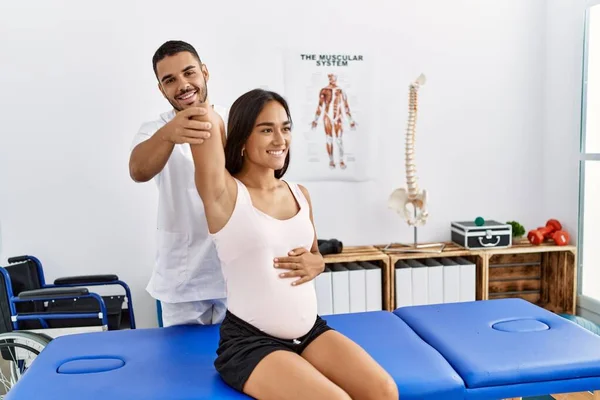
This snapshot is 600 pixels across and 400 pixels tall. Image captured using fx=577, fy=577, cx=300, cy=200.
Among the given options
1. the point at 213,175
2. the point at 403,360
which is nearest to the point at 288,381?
the point at 403,360

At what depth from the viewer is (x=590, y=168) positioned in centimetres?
346

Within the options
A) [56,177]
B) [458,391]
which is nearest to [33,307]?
[56,177]

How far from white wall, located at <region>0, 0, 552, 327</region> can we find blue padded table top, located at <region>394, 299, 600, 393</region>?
1.51m

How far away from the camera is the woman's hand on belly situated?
63.1 inches

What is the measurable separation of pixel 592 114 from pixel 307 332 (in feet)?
8.64

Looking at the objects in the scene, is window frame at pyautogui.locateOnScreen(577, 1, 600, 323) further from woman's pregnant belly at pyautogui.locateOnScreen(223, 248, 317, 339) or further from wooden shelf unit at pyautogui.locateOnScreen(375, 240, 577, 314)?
woman's pregnant belly at pyautogui.locateOnScreen(223, 248, 317, 339)

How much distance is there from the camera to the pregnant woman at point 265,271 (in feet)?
4.86

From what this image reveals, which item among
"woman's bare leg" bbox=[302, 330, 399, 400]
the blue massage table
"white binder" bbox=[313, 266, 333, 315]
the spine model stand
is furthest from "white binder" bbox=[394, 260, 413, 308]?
"woman's bare leg" bbox=[302, 330, 399, 400]

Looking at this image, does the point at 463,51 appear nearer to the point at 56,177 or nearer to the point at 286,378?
the point at 56,177

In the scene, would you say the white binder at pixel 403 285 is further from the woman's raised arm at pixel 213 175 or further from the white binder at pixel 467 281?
the woman's raised arm at pixel 213 175

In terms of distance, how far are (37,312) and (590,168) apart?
314cm

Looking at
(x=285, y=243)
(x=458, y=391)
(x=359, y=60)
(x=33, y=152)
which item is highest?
(x=359, y=60)

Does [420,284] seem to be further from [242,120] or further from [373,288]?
[242,120]

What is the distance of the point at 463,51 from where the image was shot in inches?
143
